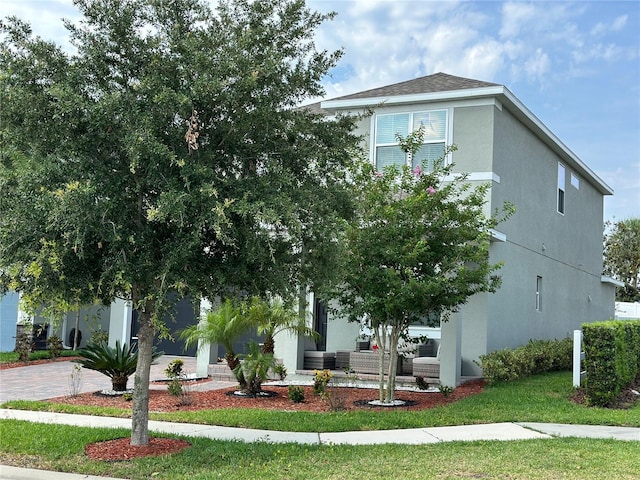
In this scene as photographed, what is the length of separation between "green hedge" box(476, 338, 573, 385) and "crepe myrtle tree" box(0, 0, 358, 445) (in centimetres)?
756

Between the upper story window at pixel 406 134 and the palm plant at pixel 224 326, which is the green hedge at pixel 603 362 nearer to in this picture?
the upper story window at pixel 406 134

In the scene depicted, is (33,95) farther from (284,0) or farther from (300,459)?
(300,459)

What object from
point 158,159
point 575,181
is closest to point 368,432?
point 158,159

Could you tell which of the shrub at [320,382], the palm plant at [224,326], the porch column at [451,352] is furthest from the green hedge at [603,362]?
the palm plant at [224,326]

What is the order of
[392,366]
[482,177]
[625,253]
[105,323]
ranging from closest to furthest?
[392,366] → [482,177] → [105,323] → [625,253]

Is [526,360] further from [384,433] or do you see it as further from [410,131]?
[384,433]

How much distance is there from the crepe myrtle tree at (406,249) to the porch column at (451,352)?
175 cm

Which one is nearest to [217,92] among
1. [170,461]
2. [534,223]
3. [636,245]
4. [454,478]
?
[170,461]

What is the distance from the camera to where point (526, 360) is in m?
15.8

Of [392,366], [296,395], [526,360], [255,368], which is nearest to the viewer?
[296,395]

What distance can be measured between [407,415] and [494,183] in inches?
287

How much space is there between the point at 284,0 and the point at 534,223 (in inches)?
510

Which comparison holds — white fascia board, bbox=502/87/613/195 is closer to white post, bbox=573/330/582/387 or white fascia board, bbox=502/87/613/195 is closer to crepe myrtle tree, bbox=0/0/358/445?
white post, bbox=573/330/582/387

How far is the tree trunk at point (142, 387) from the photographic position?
825cm
